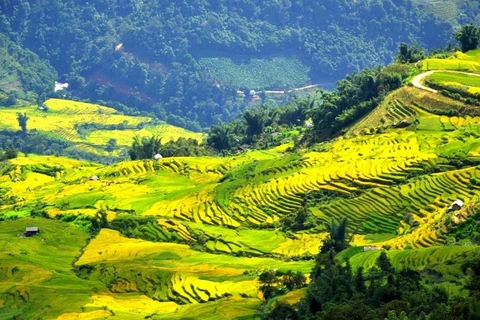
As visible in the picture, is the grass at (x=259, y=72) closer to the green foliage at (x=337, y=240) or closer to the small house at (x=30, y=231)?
the small house at (x=30, y=231)

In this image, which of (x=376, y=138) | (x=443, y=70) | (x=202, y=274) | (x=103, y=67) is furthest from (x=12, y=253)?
(x=103, y=67)

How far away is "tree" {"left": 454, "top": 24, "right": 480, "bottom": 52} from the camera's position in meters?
65.3

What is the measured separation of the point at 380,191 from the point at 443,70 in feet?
62.6

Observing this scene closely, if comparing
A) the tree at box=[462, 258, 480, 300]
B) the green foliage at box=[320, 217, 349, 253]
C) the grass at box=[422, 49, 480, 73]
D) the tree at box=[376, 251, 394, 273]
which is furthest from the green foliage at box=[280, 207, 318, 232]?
the grass at box=[422, 49, 480, 73]

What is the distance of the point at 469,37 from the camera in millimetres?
65562

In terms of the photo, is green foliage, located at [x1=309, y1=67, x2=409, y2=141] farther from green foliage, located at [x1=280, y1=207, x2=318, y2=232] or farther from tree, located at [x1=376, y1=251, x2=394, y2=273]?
tree, located at [x1=376, y1=251, x2=394, y2=273]

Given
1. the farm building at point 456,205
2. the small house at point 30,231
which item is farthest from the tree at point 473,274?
the small house at point 30,231

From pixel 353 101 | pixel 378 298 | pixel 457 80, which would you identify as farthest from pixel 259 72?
pixel 378 298

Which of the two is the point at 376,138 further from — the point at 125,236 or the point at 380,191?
the point at 125,236

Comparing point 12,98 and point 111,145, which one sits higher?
point 111,145

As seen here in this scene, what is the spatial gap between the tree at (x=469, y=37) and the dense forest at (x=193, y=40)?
237 feet

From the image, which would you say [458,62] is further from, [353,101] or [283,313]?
[283,313]

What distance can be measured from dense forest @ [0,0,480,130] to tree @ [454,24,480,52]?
72329mm

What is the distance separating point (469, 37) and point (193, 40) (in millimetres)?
87873
